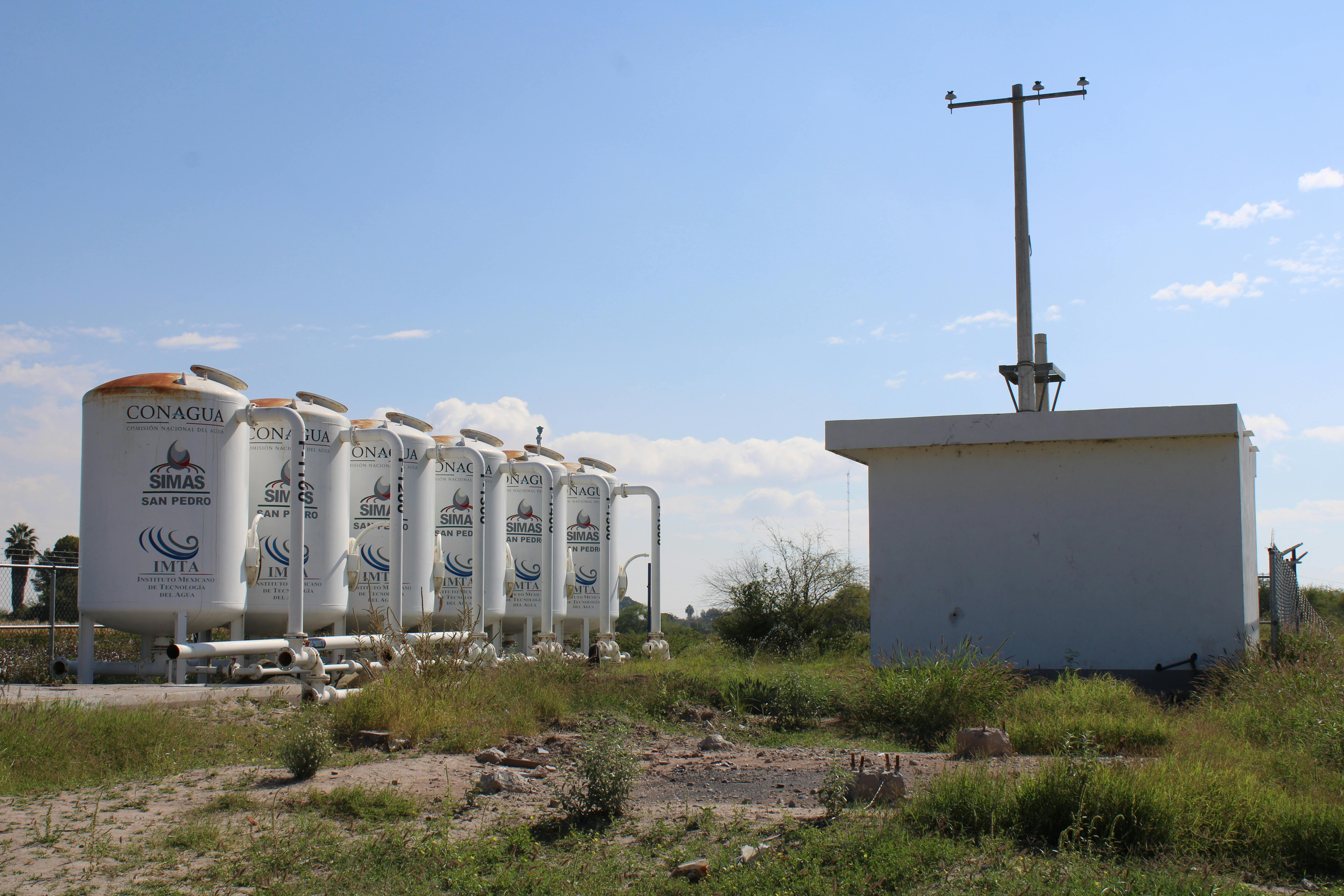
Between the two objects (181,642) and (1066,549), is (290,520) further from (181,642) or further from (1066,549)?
(1066,549)

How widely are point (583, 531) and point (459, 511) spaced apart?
→ 4627 mm

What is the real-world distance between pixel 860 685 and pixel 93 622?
30.1 feet

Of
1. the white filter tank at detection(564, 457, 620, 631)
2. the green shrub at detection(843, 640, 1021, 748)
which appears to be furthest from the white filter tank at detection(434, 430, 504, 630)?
the green shrub at detection(843, 640, 1021, 748)

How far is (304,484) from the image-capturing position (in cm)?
1370

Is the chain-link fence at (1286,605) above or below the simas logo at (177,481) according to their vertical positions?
below

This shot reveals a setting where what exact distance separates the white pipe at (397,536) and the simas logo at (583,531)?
23.0 ft

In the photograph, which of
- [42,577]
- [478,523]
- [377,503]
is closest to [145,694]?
[377,503]

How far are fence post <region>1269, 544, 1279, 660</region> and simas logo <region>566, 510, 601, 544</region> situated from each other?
12888 mm

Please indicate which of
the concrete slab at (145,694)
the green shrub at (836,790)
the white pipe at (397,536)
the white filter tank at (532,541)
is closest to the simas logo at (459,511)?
the white filter tank at (532,541)

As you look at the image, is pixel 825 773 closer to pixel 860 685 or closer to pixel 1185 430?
Result: pixel 860 685

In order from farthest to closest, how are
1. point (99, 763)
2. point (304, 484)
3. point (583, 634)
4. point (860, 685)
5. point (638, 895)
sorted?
point (583, 634)
point (304, 484)
point (860, 685)
point (99, 763)
point (638, 895)

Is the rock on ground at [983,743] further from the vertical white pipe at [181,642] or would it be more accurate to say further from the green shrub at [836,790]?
the vertical white pipe at [181,642]

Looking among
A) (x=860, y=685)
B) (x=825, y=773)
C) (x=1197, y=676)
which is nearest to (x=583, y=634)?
(x=860, y=685)

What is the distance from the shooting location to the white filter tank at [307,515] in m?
13.9
